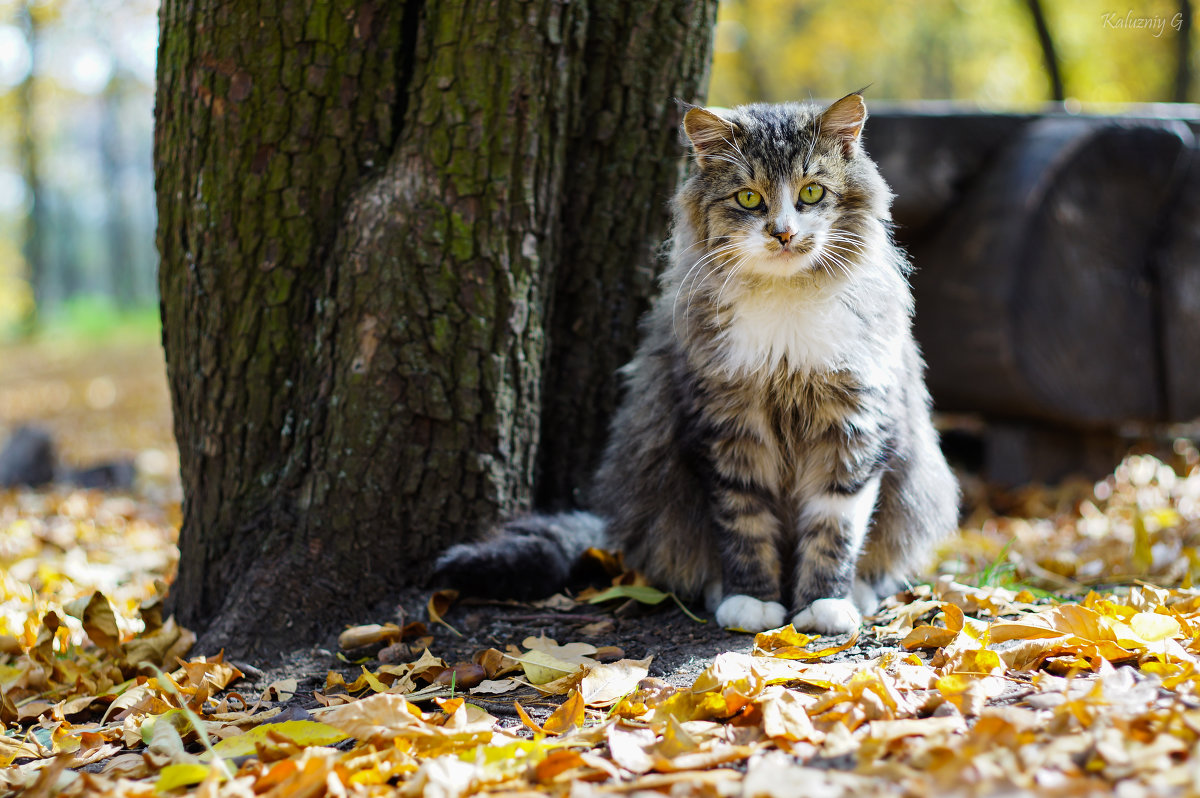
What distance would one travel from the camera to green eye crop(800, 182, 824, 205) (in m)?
2.47

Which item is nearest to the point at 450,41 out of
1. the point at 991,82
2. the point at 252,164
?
the point at 252,164

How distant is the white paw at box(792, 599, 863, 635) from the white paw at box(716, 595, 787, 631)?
57 mm

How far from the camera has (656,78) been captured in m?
2.87

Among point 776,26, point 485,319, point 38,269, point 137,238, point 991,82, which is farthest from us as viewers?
point 137,238

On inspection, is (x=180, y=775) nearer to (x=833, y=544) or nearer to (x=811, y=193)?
(x=833, y=544)

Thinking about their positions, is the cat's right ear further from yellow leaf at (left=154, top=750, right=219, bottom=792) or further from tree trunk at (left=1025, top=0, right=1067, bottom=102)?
tree trunk at (left=1025, top=0, right=1067, bottom=102)

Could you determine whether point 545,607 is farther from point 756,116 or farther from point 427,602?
point 756,116

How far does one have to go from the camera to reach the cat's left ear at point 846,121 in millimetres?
2485

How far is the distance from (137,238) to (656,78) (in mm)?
44327

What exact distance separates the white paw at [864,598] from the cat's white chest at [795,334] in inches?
30.1

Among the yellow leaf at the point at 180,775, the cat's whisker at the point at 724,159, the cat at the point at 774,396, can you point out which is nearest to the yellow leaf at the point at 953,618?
the cat at the point at 774,396

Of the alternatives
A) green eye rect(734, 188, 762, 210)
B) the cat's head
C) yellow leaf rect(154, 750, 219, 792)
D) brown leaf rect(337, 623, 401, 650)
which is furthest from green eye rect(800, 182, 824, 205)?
yellow leaf rect(154, 750, 219, 792)

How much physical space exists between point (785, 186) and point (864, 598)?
129 cm

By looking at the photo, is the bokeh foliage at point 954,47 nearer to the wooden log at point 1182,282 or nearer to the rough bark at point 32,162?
the wooden log at point 1182,282
